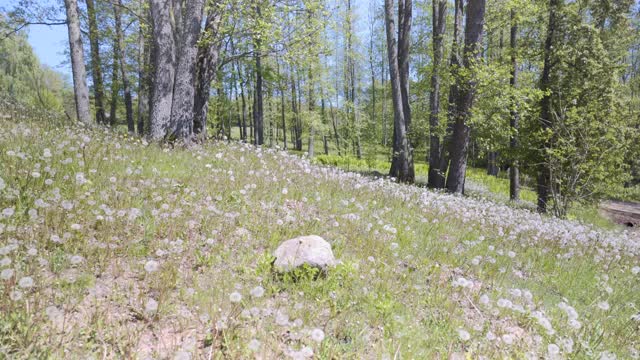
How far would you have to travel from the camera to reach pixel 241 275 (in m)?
3.58

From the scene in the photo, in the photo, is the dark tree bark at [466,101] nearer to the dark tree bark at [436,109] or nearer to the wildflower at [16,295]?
the dark tree bark at [436,109]

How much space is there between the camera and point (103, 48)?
83.8ft

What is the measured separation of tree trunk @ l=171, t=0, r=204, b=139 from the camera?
8.38 meters

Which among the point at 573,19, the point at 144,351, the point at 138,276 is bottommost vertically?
the point at 144,351

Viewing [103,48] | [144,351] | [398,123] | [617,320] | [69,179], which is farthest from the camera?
[103,48]

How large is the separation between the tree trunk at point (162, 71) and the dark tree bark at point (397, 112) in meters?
9.01

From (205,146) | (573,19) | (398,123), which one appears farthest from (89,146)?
(573,19)

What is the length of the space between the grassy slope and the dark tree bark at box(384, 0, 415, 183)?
8.93 meters

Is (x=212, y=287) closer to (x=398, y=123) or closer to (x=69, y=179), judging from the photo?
(x=69, y=179)

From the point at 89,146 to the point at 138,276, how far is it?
11.3 ft

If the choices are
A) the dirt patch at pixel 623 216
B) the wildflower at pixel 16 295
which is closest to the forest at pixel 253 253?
the wildflower at pixel 16 295

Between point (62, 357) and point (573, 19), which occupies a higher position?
point (573, 19)

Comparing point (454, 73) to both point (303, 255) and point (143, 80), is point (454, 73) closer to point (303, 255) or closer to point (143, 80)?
point (303, 255)

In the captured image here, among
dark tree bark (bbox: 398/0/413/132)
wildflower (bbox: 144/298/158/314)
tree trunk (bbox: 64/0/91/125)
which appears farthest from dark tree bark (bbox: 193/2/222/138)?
dark tree bark (bbox: 398/0/413/132)
